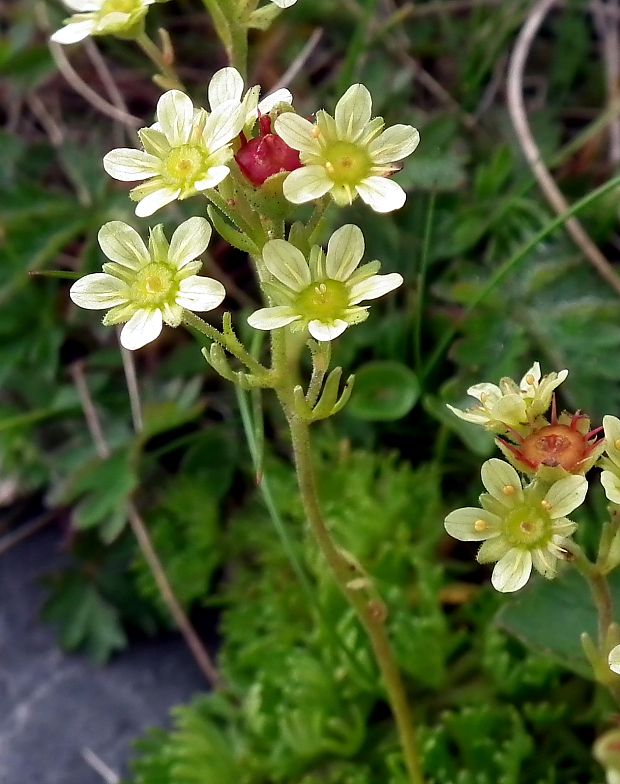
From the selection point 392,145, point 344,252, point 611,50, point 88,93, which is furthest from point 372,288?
point 611,50

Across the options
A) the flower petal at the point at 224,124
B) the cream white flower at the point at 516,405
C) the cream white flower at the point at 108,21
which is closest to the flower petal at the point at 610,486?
the cream white flower at the point at 516,405

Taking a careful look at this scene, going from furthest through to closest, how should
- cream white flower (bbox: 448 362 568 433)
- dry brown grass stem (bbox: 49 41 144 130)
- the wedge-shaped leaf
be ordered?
dry brown grass stem (bbox: 49 41 144 130)
the wedge-shaped leaf
cream white flower (bbox: 448 362 568 433)

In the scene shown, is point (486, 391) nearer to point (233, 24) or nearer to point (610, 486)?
point (610, 486)

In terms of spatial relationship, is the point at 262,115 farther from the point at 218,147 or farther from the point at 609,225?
the point at 609,225

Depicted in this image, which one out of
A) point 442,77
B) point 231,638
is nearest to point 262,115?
point 231,638

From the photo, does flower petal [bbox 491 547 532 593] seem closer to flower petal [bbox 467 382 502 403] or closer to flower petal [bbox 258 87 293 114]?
flower petal [bbox 467 382 502 403]

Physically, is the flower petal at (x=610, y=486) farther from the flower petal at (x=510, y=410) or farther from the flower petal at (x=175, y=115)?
the flower petal at (x=175, y=115)

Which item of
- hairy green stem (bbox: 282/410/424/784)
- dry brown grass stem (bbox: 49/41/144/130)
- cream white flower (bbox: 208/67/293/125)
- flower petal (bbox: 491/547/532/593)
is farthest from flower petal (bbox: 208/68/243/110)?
dry brown grass stem (bbox: 49/41/144/130)
